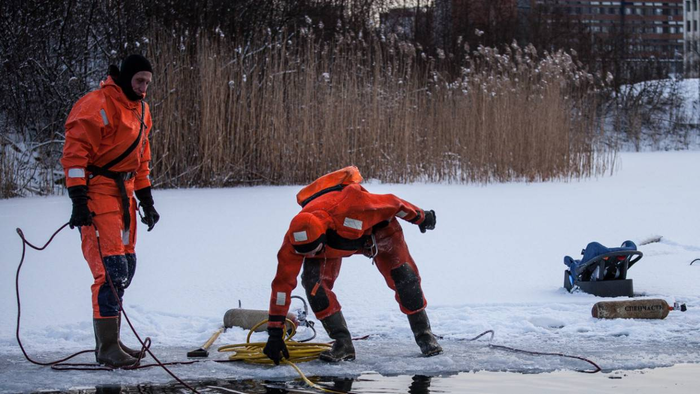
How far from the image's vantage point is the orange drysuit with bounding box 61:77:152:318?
14.3ft

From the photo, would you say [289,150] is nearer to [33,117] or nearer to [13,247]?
[33,117]

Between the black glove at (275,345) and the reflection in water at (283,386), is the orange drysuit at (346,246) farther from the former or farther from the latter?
the reflection in water at (283,386)

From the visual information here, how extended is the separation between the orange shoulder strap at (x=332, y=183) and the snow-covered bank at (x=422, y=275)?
848 mm

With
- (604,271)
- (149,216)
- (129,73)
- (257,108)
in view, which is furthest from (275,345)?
(257,108)

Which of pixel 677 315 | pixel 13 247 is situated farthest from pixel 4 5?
pixel 677 315

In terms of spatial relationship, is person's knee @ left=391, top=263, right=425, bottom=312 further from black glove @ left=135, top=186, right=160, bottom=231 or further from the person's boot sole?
black glove @ left=135, top=186, right=160, bottom=231

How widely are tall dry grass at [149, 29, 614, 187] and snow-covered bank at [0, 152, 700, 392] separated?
2.63 feet

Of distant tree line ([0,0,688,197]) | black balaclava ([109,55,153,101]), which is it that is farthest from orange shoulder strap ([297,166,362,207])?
distant tree line ([0,0,688,197])

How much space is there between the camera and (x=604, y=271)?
19.8 ft

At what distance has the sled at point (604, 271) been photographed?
19.4ft

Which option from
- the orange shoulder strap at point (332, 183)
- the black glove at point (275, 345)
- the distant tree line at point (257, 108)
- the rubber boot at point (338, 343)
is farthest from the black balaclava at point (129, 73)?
the distant tree line at point (257, 108)

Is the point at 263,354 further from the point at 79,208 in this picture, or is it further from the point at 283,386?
the point at 79,208

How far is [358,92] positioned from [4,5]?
4906 millimetres

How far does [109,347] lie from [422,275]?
2.96m
